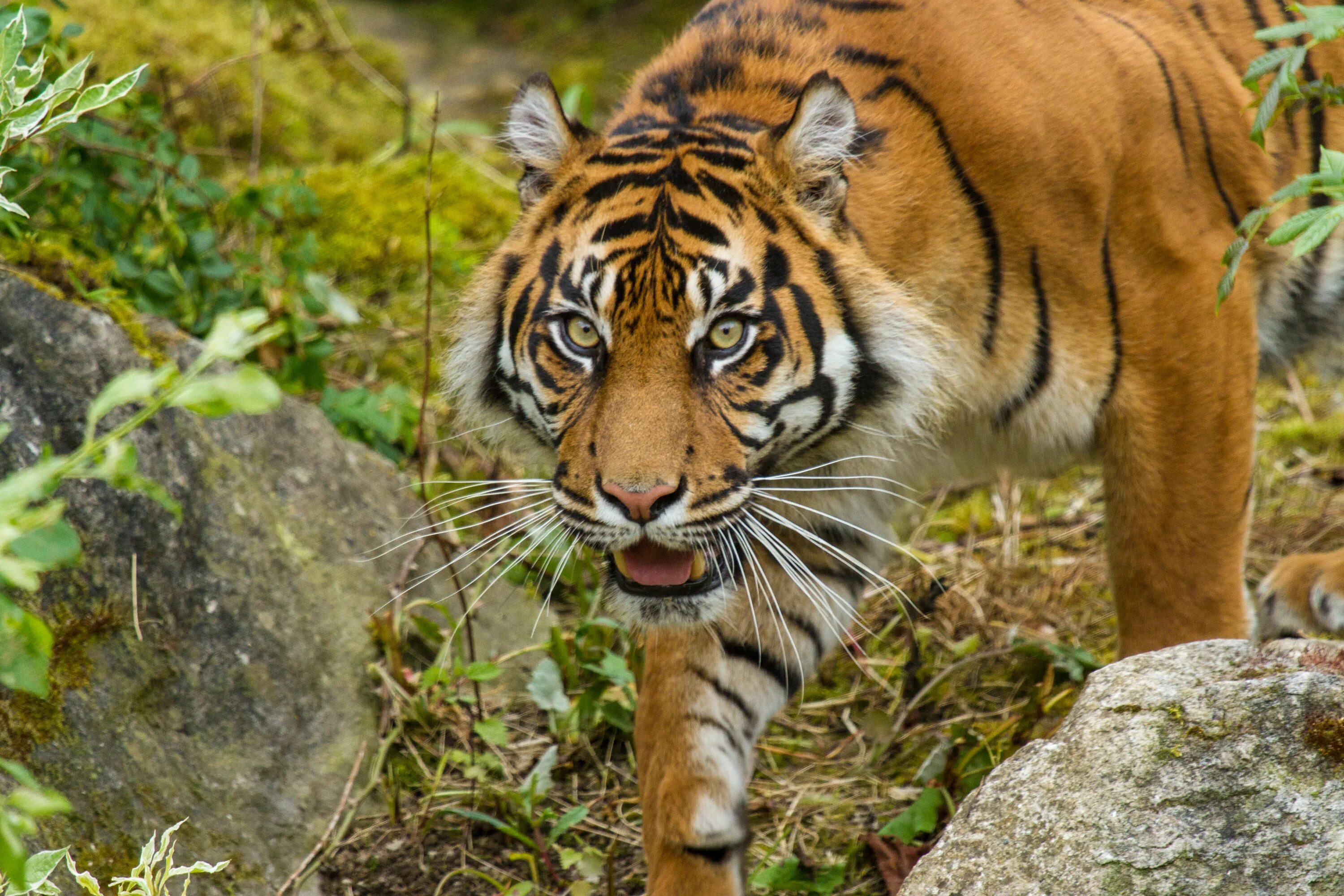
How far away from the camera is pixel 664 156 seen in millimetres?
2396

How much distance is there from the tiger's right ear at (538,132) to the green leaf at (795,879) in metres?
1.40

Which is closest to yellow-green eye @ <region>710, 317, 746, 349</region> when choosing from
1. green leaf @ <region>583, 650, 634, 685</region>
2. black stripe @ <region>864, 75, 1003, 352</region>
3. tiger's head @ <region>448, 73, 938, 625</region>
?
tiger's head @ <region>448, 73, 938, 625</region>

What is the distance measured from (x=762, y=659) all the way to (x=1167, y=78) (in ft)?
5.04

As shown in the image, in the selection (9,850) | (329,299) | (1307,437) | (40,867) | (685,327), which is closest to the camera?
(9,850)

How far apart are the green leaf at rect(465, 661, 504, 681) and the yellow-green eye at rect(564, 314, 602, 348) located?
2.56ft

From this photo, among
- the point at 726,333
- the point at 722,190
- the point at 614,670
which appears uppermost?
the point at 722,190

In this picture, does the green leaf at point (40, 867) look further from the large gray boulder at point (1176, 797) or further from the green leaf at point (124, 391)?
the large gray boulder at point (1176, 797)

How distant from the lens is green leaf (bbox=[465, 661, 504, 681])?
8.78ft

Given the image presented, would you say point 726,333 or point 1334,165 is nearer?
point 1334,165

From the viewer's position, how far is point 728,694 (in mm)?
2645

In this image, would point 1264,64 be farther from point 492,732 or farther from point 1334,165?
point 492,732

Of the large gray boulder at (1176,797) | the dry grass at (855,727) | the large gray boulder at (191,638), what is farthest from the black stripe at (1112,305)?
the large gray boulder at (191,638)

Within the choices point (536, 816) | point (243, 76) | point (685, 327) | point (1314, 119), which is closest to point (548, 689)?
point (536, 816)

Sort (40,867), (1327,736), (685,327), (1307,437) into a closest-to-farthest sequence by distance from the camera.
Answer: (40,867) → (1327,736) → (685,327) → (1307,437)
